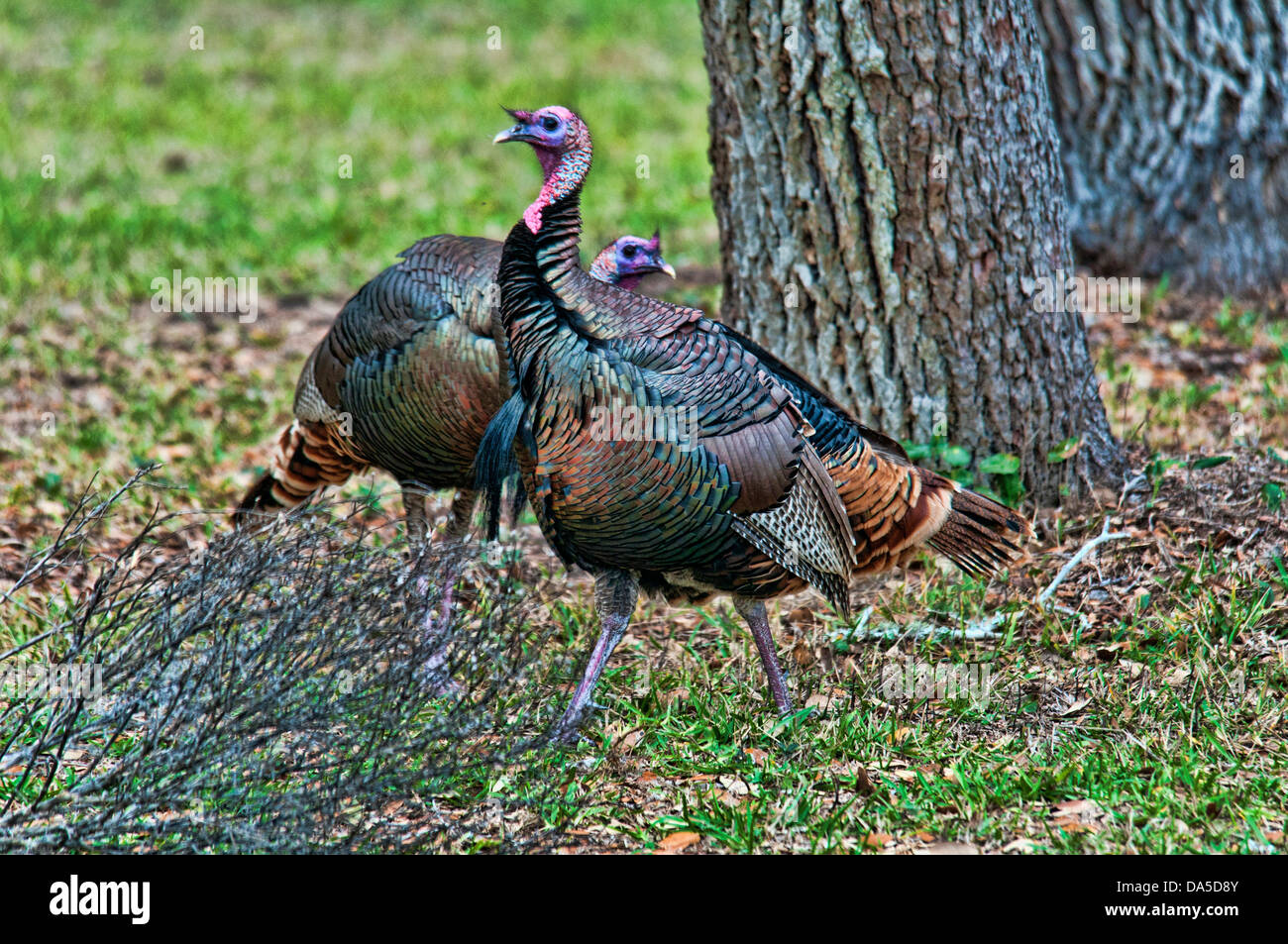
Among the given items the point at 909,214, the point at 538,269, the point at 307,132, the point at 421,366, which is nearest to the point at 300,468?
the point at 421,366

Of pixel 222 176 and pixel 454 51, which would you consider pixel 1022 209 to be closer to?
pixel 222 176

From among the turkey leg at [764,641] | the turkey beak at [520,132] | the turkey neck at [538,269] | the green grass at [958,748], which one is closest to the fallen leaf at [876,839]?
the green grass at [958,748]

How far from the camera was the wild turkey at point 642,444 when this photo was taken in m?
3.44

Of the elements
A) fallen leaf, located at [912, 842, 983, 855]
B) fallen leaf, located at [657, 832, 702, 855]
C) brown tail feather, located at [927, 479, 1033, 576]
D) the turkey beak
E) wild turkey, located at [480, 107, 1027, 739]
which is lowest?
fallen leaf, located at [657, 832, 702, 855]

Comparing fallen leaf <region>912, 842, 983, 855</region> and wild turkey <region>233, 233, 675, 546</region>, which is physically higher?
wild turkey <region>233, 233, 675, 546</region>

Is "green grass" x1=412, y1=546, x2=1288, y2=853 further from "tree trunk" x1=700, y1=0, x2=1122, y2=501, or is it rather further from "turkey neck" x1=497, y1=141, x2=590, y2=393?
"turkey neck" x1=497, y1=141, x2=590, y2=393

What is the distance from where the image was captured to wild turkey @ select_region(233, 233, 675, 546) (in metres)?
3.94

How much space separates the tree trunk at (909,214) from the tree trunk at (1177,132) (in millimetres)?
1579

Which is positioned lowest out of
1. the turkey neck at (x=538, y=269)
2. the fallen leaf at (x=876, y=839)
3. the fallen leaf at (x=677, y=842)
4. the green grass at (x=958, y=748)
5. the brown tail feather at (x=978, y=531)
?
the fallen leaf at (x=677, y=842)

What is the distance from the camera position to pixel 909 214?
14.6 ft

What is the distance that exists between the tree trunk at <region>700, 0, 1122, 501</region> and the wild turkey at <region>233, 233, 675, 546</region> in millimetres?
700

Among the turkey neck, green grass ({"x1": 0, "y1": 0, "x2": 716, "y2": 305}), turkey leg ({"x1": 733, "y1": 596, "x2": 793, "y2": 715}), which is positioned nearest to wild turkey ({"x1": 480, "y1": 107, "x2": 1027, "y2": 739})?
the turkey neck

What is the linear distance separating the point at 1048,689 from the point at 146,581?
251cm

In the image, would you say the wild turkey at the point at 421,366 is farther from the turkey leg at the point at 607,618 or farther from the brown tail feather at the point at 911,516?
the brown tail feather at the point at 911,516
